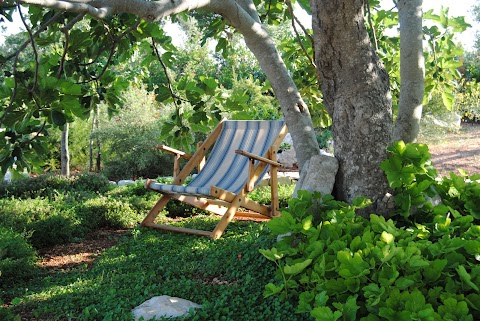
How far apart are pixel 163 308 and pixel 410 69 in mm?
2032

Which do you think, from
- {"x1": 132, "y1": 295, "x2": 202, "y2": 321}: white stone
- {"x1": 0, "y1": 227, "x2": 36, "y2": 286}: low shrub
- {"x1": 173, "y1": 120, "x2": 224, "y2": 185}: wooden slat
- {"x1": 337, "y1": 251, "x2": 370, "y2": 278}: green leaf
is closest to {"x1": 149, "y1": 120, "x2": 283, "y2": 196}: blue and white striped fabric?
{"x1": 173, "y1": 120, "x2": 224, "y2": 185}: wooden slat

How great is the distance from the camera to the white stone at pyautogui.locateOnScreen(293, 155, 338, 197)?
3.27 m

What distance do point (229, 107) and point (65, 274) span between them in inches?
72.7

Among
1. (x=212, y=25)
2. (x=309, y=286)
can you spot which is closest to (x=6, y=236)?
(x=212, y=25)

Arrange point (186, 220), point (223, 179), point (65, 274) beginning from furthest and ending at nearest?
point (186, 220) < point (223, 179) < point (65, 274)

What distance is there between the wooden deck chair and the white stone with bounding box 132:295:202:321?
2.00 m

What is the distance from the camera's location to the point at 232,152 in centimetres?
623

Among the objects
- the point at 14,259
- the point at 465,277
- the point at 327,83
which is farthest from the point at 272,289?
the point at 14,259

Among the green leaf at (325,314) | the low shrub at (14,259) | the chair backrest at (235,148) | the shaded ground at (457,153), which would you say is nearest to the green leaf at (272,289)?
the green leaf at (325,314)

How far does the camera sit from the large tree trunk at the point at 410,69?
125 inches

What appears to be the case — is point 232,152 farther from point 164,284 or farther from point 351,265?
point 351,265

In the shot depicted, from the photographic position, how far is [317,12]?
3.29 metres

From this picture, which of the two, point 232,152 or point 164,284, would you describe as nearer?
point 164,284

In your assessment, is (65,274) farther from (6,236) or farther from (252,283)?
(252,283)
